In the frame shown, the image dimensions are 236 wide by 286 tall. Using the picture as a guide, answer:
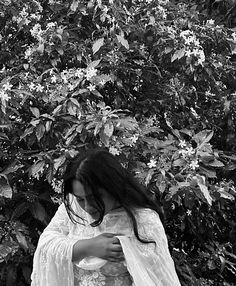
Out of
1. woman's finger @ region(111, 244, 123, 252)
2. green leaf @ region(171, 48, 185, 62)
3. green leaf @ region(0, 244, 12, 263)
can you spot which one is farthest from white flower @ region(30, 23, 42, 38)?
woman's finger @ region(111, 244, 123, 252)

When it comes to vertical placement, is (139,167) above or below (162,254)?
below

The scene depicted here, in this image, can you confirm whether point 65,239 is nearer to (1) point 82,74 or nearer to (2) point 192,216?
(1) point 82,74

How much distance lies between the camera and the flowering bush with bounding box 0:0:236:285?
9.39ft

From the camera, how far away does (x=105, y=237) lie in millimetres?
1839

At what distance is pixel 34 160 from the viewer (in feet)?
10.1

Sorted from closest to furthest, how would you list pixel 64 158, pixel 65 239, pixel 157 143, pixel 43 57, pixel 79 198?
pixel 79 198, pixel 65 239, pixel 64 158, pixel 157 143, pixel 43 57

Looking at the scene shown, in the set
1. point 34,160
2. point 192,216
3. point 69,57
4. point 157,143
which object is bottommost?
point 192,216

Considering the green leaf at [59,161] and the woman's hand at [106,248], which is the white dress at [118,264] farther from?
the green leaf at [59,161]

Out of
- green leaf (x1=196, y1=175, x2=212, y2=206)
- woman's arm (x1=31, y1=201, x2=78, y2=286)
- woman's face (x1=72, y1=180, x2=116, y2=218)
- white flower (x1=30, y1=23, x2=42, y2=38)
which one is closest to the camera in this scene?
woman's face (x1=72, y1=180, x2=116, y2=218)

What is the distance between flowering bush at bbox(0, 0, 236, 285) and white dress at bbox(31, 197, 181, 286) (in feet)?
2.57

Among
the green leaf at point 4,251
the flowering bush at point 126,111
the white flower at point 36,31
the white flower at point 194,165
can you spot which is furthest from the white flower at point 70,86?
the green leaf at point 4,251

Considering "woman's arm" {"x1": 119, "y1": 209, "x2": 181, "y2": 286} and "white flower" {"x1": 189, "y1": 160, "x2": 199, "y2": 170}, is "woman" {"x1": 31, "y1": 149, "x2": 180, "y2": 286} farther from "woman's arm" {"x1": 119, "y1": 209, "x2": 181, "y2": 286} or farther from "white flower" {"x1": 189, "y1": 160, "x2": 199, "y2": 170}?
"white flower" {"x1": 189, "y1": 160, "x2": 199, "y2": 170}

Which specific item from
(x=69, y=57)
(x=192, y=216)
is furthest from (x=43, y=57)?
(x=192, y=216)

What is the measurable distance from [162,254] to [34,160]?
1329 mm
